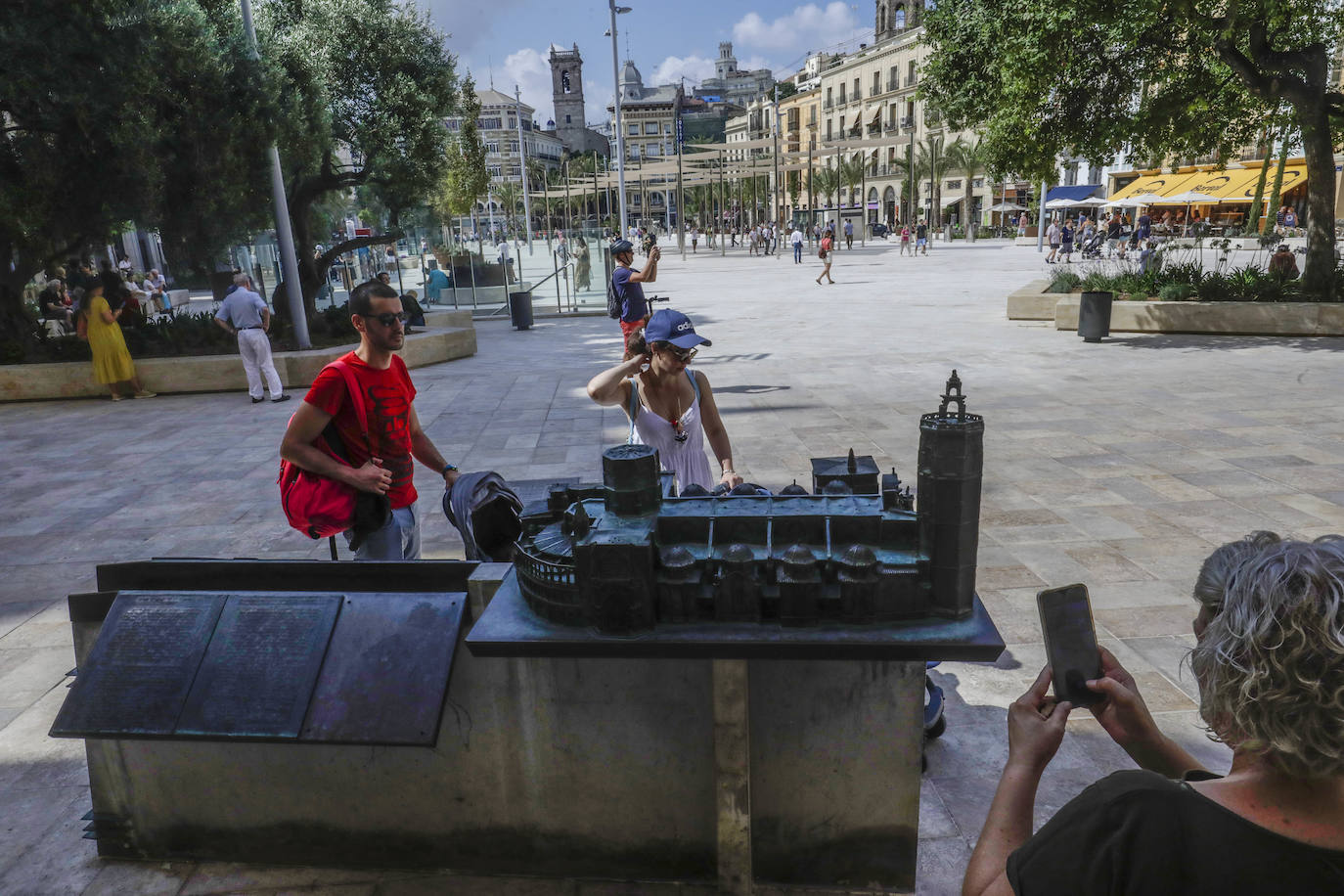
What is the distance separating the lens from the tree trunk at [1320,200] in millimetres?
12586

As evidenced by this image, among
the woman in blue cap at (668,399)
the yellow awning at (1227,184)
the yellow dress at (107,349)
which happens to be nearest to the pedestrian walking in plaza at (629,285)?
the yellow dress at (107,349)

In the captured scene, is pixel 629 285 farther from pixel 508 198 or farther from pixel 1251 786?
pixel 508 198

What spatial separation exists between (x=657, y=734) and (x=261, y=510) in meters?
5.24

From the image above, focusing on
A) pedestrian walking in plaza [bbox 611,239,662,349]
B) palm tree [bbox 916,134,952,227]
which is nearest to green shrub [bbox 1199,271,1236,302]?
pedestrian walking in plaza [bbox 611,239,662,349]

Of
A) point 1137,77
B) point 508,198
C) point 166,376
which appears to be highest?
point 508,198

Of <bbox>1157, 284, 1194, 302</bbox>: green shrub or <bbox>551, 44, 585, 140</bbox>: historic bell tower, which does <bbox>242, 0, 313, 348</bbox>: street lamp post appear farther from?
<bbox>551, 44, 585, 140</bbox>: historic bell tower

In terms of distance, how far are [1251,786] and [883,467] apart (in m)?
5.73

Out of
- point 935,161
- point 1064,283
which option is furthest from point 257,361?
point 935,161

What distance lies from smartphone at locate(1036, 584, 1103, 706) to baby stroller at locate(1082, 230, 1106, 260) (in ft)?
108

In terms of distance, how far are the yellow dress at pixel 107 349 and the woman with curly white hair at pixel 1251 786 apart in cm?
1261

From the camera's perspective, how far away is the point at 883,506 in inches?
83.0

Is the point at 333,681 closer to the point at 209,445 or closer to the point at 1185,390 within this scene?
the point at 209,445

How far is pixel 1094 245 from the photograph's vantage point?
33531 mm

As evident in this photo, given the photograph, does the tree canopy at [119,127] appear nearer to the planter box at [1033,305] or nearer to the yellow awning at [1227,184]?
the planter box at [1033,305]
